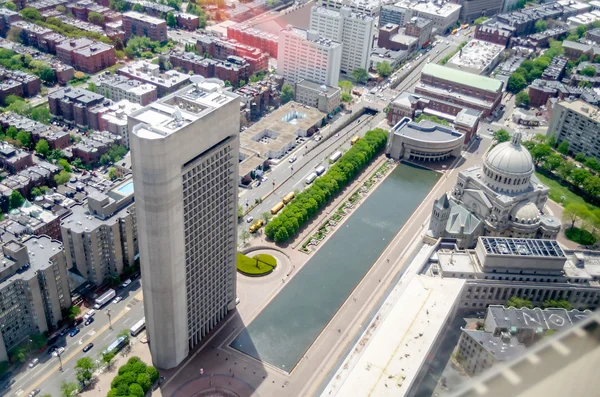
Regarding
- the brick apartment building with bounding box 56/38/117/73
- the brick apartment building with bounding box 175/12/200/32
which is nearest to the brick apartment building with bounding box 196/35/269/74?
the brick apartment building with bounding box 175/12/200/32

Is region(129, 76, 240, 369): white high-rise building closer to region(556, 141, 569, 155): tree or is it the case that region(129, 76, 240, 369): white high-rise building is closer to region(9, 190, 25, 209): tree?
region(9, 190, 25, 209): tree

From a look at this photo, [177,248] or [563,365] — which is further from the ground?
[563,365]

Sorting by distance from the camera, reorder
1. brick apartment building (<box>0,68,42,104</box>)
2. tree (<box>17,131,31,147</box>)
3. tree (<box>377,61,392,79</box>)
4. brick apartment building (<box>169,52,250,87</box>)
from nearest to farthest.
A: tree (<box>17,131,31,147</box>) < brick apartment building (<box>0,68,42,104</box>) < brick apartment building (<box>169,52,250,87</box>) < tree (<box>377,61,392,79</box>)

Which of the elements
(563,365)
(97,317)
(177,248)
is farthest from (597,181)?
(563,365)

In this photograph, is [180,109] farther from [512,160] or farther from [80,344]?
[512,160]

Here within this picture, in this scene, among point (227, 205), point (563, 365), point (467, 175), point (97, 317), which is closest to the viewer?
point (563, 365)

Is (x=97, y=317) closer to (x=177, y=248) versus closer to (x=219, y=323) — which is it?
(x=219, y=323)

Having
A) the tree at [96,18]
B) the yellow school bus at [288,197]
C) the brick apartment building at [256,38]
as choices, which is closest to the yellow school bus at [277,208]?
the yellow school bus at [288,197]
